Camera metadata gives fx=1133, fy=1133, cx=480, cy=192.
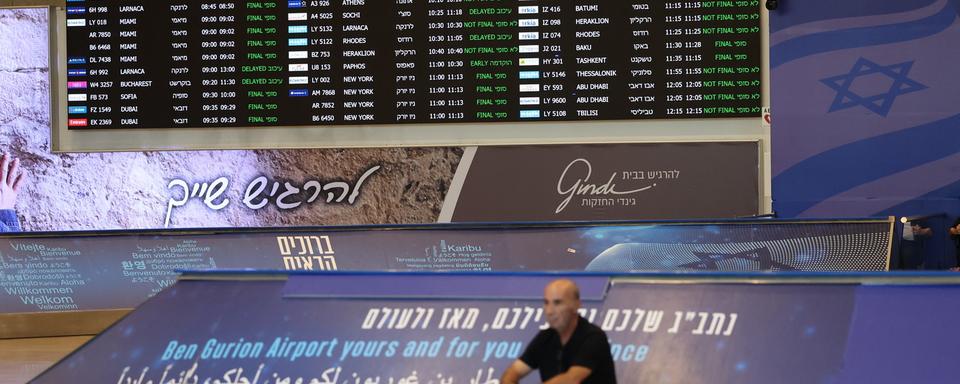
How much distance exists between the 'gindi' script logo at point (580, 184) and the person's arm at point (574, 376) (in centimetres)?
923

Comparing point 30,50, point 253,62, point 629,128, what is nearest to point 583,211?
point 629,128

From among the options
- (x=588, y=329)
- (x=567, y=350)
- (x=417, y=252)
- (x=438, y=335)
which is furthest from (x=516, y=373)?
(x=417, y=252)

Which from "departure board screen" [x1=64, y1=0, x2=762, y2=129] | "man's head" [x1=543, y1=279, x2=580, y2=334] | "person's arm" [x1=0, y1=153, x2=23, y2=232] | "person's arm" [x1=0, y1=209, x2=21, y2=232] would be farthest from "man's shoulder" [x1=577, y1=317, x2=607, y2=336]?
"person's arm" [x1=0, y1=153, x2=23, y2=232]

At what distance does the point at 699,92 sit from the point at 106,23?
24.2 feet

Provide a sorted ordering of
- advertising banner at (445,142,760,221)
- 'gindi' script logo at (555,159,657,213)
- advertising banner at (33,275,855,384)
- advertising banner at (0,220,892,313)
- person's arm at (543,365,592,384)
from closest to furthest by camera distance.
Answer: person's arm at (543,365,592,384)
advertising banner at (33,275,855,384)
advertising banner at (0,220,892,313)
advertising banner at (445,142,760,221)
'gindi' script logo at (555,159,657,213)

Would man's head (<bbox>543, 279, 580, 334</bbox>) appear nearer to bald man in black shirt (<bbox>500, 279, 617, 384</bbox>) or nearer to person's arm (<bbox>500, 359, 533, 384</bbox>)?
bald man in black shirt (<bbox>500, 279, 617, 384</bbox>)

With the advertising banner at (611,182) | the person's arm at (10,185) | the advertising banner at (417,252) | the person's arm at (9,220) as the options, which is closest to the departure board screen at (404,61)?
the advertising banner at (611,182)

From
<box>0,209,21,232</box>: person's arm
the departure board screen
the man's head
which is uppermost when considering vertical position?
the departure board screen

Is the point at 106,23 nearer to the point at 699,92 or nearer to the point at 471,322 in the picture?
the point at 699,92

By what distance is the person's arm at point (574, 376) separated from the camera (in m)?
4.69

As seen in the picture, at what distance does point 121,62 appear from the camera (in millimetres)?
14188

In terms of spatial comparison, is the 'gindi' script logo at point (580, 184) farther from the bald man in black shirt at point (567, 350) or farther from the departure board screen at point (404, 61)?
the bald man in black shirt at point (567, 350)

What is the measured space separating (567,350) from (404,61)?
943 centimetres

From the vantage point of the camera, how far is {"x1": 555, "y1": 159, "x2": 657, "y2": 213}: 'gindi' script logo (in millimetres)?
13891
